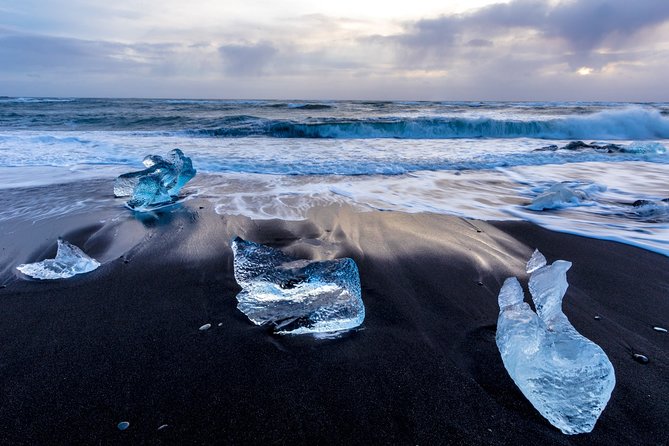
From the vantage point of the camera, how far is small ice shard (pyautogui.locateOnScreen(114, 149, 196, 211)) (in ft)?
14.1

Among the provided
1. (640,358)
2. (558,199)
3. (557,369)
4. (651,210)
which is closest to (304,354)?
(557,369)

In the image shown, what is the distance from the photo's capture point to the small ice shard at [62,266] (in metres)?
2.57

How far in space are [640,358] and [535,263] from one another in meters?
1.06

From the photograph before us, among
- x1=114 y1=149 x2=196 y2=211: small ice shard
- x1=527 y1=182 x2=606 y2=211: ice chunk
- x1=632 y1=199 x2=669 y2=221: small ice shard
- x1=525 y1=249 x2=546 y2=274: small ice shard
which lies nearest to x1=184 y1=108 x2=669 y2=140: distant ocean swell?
x1=114 y1=149 x2=196 y2=211: small ice shard

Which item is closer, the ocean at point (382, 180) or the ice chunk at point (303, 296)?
the ice chunk at point (303, 296)

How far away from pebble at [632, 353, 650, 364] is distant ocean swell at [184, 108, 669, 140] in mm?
12798

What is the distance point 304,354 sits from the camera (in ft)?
5.86

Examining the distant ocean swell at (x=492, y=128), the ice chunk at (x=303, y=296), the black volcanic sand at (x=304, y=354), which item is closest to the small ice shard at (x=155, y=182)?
the black volcanic sand at (x=304, y=354)

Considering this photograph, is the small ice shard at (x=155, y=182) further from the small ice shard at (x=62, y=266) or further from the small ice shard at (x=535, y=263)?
the small ice shard at (x=535, y=263)

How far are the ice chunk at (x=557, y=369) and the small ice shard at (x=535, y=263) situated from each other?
3.45 feet

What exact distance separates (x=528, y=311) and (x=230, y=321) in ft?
5.03

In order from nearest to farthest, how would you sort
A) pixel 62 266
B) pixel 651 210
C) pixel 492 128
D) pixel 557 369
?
pixel 557 369 < pixel 62 266 < pixel 651 210 < pixel 492 128

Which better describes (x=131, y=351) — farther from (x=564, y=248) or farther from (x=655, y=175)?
(x=655, y=175)

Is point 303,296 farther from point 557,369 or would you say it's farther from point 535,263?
point 535,263
